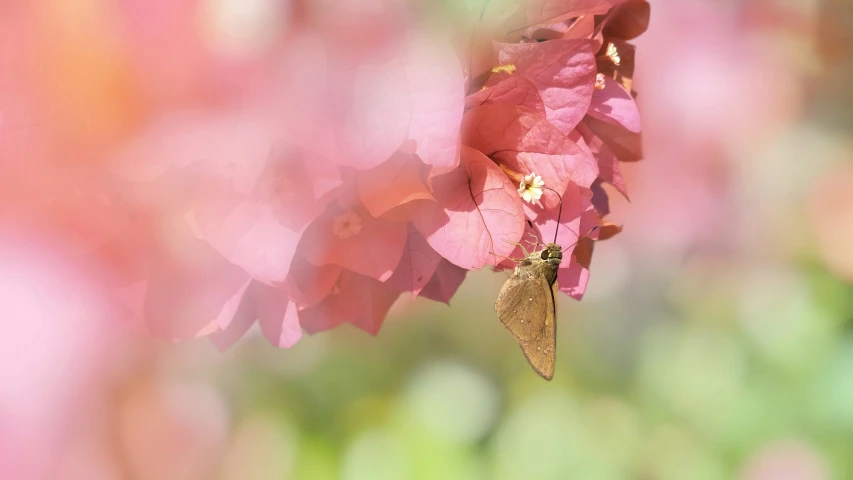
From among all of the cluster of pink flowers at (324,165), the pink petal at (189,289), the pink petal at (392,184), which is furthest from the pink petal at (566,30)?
the pink petal at (189,289)

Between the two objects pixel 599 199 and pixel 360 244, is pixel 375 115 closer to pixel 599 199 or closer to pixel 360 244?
pixel 360 244

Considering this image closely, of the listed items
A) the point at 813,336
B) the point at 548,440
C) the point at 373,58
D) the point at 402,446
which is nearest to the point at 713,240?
the point at 813,336

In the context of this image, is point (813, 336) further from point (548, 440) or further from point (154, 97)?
point (154, 97)

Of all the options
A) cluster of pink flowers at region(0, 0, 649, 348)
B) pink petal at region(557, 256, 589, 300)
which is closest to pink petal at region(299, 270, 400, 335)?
cluster of pink flowers at region(0, 0, 649, 348)

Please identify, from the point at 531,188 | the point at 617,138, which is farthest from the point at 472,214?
the point at 617,138

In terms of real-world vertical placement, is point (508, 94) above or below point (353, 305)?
above

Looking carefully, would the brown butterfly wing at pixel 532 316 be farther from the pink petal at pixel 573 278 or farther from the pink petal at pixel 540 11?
the pink petal at pixel 540 11

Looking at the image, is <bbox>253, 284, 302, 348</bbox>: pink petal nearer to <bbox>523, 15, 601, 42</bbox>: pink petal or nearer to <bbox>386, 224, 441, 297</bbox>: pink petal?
<bbox>386, 224, 441, 297</bbox>: pink petal
